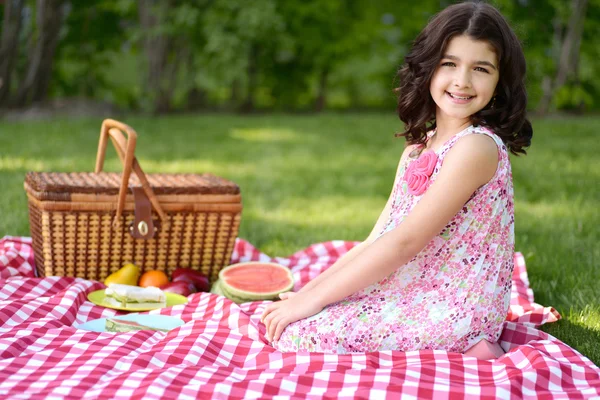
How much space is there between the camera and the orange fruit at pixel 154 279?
3.20 meters

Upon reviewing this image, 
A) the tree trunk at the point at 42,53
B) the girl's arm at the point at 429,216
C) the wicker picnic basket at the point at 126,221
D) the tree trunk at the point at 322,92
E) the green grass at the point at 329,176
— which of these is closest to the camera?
the girl's arm at the point at 429,216

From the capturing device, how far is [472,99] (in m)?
2.44

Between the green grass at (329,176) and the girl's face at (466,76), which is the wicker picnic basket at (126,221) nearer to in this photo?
the green grass at (329,176)

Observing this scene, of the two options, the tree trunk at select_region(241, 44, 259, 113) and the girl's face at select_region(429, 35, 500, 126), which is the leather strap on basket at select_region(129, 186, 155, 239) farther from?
the tree trunk at select_region(241, 44, 259, 113)

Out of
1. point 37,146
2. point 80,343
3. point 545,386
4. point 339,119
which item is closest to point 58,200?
point 80,343

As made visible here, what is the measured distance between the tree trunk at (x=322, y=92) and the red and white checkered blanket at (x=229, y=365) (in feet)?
41.1

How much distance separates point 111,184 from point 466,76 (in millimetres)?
1633

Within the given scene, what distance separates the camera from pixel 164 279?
3.23 m

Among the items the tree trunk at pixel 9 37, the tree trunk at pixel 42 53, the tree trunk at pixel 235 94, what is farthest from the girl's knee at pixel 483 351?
the tree trunk at pixel 235 94

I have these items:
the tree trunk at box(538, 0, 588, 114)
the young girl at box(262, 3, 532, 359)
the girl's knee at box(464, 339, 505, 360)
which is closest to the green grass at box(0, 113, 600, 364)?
the girl's knee at box(464, 339, 505, 360)

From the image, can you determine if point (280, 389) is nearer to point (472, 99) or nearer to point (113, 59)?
point (472, 99)

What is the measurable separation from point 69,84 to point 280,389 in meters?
13.2

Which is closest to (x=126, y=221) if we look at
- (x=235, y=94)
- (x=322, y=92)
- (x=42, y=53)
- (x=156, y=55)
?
(x=42, y=53)

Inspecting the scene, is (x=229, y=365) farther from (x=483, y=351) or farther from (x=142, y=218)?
(x=142, y=218)
